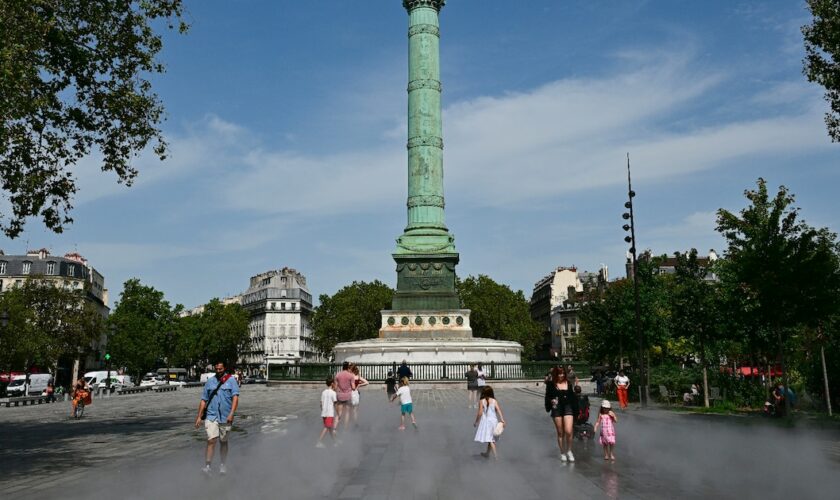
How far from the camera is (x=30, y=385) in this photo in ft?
170

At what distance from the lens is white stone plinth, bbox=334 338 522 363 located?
128ft

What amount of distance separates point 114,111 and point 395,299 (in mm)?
28493

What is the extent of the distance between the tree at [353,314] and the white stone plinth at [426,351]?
3463 cm

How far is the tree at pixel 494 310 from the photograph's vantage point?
75.9 m

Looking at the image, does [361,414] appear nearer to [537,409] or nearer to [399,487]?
[537,409]

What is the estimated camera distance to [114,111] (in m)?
15.3

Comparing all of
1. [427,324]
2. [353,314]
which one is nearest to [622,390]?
[427,324]

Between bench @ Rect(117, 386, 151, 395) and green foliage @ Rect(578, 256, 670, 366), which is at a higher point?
green foliage @ Rect(578, 256, 670, 366)

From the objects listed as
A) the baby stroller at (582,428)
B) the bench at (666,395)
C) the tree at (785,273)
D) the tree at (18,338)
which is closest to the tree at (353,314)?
the tree at (18,338)

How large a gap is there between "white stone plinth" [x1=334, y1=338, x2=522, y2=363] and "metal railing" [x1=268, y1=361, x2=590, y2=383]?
1.04 m

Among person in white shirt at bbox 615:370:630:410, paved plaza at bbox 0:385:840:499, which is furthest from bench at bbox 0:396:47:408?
person in white shirt at bbox 615:370:630:410

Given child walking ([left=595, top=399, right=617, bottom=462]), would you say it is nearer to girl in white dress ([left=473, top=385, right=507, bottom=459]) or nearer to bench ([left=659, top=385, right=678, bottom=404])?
girl in white dress ([left=473, top=385, right=507, bottom=459])

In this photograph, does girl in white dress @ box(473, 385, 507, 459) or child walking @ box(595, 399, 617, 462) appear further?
girl in white dress @ box(473, 385, 507, 459)

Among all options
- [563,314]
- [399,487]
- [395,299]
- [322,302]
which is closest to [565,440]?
[399,487]
